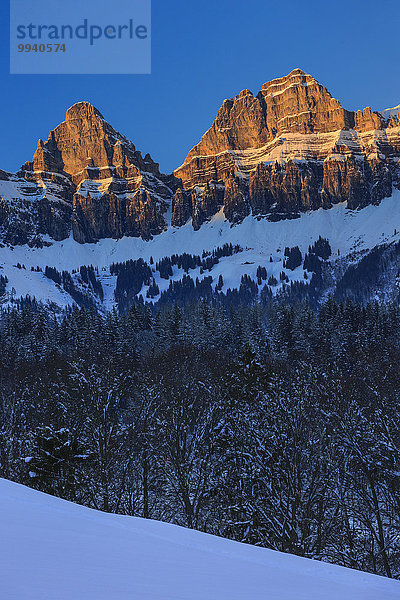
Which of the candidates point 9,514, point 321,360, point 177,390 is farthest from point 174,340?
point 9,514

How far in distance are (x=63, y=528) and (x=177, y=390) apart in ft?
69.0

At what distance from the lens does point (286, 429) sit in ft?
74.7

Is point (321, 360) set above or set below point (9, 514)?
above

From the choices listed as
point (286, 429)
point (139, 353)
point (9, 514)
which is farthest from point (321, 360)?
point (9, 514)

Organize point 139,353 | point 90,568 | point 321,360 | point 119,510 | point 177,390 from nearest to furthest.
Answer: point 90,568 → point 119,510 → point 177,390 → point 321,360 → point 139,353

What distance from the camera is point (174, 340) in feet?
220

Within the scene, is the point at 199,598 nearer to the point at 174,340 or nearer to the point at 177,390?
the point at 177,390

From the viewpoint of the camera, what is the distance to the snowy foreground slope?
198 inches

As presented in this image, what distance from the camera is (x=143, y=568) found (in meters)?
5.79

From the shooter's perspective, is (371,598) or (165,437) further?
(165,437)

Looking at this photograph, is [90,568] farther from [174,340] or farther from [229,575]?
[174,340]

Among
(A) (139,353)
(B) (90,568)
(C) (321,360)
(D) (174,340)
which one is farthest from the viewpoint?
(D) (174,340)

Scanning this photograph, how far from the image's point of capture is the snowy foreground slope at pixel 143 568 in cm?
503

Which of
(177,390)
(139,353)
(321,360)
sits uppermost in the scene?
(139,353)
